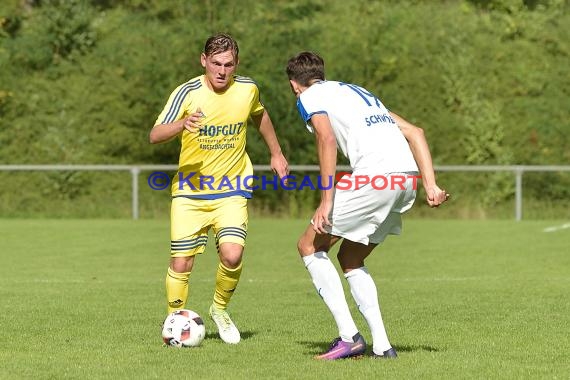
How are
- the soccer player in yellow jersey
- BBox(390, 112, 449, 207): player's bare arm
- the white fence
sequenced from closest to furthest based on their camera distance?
1. BBox(390, 112, 449, 207): player's bare arm
2. the soccer player in yellow jersey
3. the white fence

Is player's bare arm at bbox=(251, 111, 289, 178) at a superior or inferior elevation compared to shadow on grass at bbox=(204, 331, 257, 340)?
superior

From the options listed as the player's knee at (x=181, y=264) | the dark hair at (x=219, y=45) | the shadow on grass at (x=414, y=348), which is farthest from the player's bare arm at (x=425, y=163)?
the player's knee at (x=181, y=264)

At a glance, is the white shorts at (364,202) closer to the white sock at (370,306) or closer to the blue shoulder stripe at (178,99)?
the white sock at (370,306)

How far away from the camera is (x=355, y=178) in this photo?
784cm

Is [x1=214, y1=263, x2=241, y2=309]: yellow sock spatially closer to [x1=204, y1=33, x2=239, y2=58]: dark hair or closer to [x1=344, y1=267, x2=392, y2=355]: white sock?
[x1=344, y1=267, x2=392, y2=355]: white sock

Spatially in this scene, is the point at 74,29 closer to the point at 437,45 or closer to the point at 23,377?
the point at 437,45

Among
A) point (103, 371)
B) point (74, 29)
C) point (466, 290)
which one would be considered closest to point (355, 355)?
point (103, 371)

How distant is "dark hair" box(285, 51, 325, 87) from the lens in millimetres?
7984

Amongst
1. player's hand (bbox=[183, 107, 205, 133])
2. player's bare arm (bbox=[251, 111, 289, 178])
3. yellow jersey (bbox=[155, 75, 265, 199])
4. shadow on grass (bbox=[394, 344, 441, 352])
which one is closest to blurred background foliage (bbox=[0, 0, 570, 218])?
player's bare arm (bbox=[251, 111, 289, 178])

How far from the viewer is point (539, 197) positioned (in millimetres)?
28094

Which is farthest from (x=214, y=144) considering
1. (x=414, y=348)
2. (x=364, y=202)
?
(x=414, y=348)

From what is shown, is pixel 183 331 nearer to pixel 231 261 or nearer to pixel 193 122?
pixel 231 261


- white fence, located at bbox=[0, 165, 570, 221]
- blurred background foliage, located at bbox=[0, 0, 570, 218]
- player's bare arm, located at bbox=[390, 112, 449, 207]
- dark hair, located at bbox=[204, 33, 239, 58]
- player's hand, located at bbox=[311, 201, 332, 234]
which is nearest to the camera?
player's hand, located at bbox=[311, 201, 332, 234]

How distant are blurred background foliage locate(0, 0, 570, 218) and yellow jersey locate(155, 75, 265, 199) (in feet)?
57.7
